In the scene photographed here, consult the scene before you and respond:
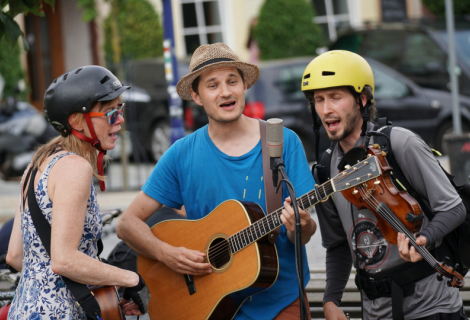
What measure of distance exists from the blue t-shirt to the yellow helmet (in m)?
0.30

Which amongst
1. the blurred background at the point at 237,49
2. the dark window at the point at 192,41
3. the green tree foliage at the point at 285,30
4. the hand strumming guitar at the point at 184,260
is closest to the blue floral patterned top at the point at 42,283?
the hand strumming guitar at the point at 184,260

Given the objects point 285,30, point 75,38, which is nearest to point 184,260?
point 285,30

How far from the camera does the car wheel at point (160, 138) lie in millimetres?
12664

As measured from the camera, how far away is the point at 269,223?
3.24 meters

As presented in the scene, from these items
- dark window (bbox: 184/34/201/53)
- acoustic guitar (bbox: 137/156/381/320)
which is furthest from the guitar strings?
dark window (bbox: 184/34/201/53)

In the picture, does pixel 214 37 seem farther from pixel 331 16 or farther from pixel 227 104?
pixel 227 104

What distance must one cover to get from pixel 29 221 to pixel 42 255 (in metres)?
0.16

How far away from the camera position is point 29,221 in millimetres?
2908

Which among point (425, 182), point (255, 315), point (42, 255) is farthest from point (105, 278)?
point (425, 182)

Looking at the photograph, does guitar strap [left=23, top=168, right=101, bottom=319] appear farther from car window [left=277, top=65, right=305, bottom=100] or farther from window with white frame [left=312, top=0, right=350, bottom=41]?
window with white frame [left=312, top=0, right=350, bottom=41]

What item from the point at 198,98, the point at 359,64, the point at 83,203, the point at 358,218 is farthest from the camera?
the point at 198,98

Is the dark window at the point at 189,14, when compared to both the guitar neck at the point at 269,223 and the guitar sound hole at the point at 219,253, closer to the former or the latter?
the guitar sound hole at the point at 219,253

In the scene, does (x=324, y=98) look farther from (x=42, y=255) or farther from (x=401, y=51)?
(x=401, y=51)

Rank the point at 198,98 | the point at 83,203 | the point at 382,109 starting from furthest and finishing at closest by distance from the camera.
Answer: the point at 382,109
the point at 198,98
the point at 83,203
